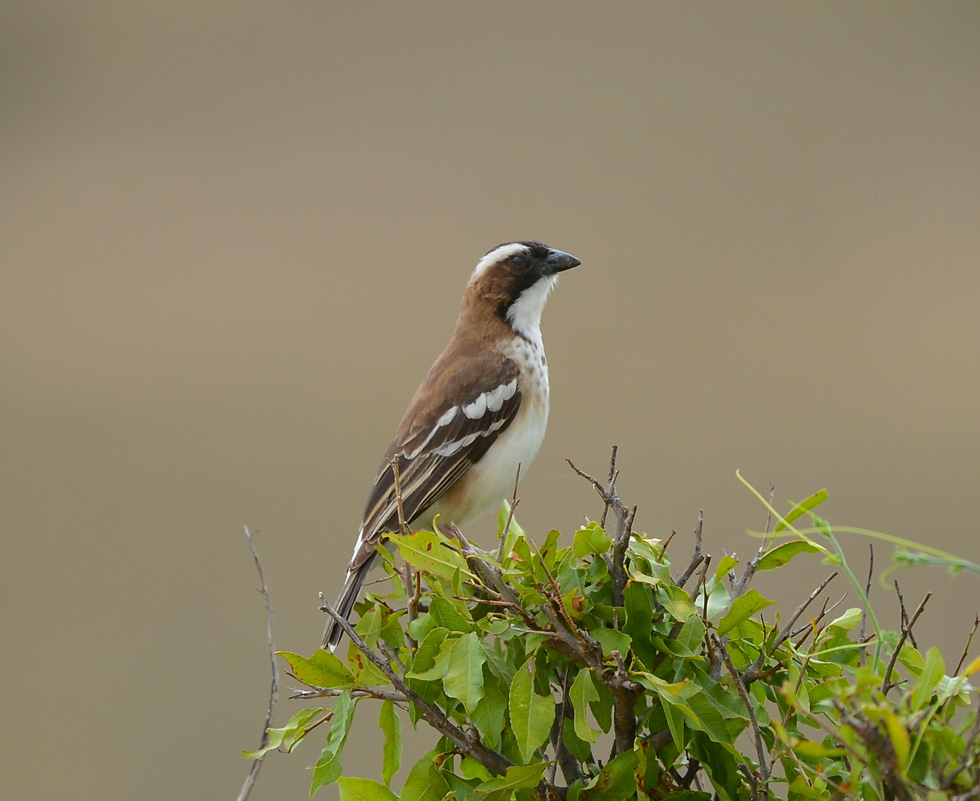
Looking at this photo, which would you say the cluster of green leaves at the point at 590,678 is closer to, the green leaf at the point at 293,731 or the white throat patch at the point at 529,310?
the green leaf at the point at 293,731

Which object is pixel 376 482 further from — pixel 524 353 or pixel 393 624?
pixel 393 624

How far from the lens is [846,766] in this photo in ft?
3.27

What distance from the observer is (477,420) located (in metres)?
2.49

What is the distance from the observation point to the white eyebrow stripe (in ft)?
9.13

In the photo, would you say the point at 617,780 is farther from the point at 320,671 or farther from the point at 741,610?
the point at 320,671

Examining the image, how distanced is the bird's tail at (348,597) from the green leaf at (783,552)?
3.09ft

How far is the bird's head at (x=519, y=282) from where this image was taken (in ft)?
9.00

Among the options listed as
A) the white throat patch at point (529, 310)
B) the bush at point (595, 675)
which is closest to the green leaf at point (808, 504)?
the bush at point (595, 675)

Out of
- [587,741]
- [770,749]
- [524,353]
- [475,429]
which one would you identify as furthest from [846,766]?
[524,353]

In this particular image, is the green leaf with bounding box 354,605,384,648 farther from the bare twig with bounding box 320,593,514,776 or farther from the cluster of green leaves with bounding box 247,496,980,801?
the bare twig with bounding box 320,593,514,776

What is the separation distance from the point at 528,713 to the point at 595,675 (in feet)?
0.26

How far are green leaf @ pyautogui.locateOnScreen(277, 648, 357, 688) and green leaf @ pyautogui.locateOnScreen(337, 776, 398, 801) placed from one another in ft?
0.34

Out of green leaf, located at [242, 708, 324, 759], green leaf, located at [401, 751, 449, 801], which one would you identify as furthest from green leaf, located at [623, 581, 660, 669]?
green leaf, located at [242, 708, 324, 759]


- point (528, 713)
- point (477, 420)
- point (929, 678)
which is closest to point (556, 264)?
point (477, 420)
